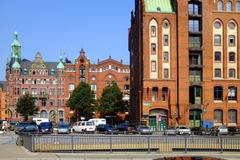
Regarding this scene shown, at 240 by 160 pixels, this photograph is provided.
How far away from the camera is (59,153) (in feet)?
89.6

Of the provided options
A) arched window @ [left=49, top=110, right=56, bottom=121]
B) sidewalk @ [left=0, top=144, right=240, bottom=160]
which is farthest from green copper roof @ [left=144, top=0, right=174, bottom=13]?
arched window @ [left=49, top=110, right=56, bottom=121]

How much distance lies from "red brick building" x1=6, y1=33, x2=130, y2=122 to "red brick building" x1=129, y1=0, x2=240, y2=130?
173 feet

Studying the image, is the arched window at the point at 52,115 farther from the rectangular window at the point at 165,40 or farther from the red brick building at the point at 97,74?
the rectangular window at the point at 165,40

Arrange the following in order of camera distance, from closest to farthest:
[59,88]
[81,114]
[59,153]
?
[59,153], [81,114], [59,88]

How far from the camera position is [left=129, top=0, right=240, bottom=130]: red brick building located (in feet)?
259

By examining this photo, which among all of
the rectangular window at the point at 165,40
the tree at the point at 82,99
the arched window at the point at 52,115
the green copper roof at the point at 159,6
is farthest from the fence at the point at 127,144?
the arched window at the point at 52,115

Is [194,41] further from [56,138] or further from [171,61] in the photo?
[56,138]

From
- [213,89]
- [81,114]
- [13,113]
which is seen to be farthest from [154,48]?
[13,113]

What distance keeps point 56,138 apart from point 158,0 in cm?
5865

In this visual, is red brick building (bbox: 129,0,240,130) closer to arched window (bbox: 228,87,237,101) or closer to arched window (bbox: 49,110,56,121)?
arched window (bbox: 228,87,237,101)

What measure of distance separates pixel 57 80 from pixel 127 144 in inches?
4311

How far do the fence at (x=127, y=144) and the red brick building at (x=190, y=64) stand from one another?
48714 millimetres

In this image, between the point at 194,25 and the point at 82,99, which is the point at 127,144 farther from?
the point at 82,99

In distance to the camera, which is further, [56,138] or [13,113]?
[13,113]
